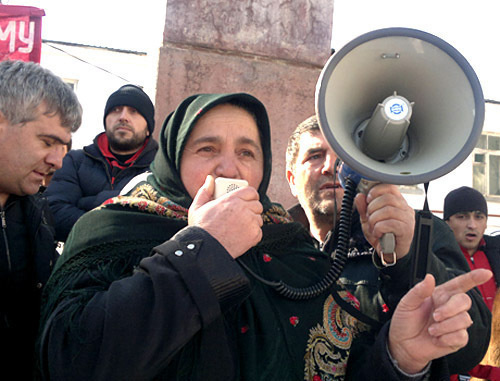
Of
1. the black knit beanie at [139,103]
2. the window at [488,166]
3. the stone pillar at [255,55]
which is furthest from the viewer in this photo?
the window at [488,166]

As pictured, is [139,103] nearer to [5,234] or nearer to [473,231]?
[5,234]

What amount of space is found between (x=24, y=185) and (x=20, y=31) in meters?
2.94

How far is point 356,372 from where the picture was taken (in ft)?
5.20

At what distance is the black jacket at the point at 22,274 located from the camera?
180 cm

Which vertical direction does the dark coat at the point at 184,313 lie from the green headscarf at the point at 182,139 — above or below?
below

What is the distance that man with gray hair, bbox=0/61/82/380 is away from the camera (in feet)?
6.01

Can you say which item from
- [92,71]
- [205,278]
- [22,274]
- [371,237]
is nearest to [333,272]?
[371,237]

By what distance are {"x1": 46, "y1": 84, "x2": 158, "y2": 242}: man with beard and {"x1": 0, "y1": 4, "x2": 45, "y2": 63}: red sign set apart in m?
1.31

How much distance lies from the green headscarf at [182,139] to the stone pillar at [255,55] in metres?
0.97

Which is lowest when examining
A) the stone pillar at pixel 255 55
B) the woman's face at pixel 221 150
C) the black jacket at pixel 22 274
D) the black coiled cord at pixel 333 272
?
the black jacket at pixel 22 274

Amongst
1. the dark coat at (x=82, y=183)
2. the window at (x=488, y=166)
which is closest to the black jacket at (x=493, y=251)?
the dark coat at (x=82, y=183)

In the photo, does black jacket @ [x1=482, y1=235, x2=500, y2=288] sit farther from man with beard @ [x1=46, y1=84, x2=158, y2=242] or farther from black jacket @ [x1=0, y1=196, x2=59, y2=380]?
black jacket @ [x1=0, y1=196, x2=59, y2=380]

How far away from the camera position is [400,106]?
160 centimetres

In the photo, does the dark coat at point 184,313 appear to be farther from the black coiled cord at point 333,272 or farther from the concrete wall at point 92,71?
the concrete wall at point 92,71
